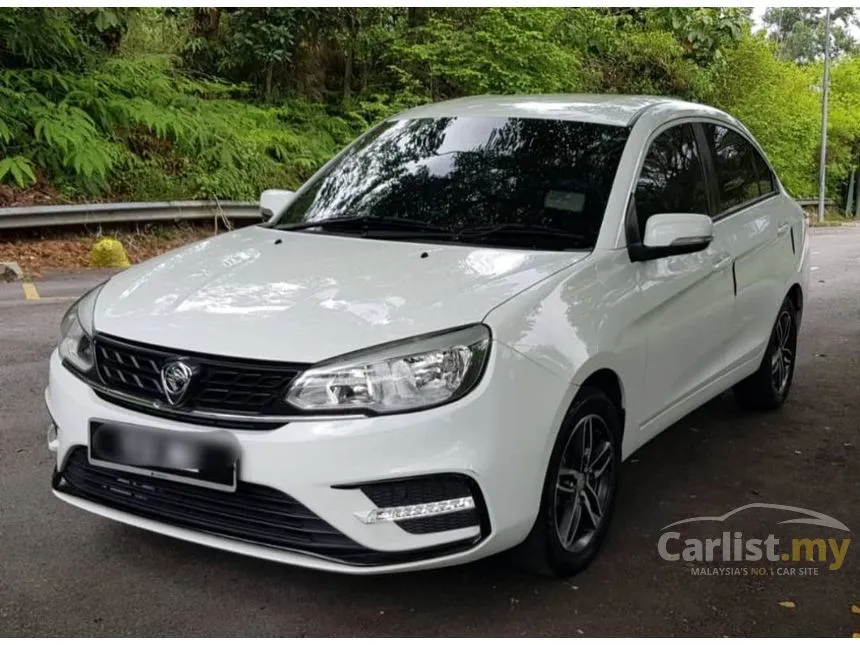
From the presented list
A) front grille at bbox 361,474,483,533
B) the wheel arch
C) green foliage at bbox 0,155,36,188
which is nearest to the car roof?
the wheel arch

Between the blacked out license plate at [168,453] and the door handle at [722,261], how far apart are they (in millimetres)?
2568

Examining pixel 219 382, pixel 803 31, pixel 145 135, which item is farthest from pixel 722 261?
pixel 803 31

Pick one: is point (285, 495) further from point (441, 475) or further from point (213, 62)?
point (213, 62)

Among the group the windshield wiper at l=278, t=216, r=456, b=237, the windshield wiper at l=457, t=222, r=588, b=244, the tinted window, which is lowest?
the windshield wiper at l=278, t=216, r=456, b=237

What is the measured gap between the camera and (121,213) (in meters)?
11.4

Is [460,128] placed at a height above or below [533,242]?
above

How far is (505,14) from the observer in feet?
55.5


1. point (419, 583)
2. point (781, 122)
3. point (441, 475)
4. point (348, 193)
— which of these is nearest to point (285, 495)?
point (441, 475)

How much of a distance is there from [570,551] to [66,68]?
12003mm

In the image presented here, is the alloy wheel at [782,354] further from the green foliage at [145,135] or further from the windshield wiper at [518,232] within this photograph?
the green foliage at [145,135]

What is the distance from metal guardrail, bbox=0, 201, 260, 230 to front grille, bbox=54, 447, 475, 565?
821 centimetres

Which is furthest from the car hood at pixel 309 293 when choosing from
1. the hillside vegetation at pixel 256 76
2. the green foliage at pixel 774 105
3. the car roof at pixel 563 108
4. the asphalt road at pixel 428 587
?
the green foliage at pixel 774 105

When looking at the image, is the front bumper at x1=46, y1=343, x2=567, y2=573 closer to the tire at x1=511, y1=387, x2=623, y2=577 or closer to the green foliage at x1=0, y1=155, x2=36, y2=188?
the tire at x1=511, y1=387, x2=623, y2=577

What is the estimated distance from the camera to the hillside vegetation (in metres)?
12.1
